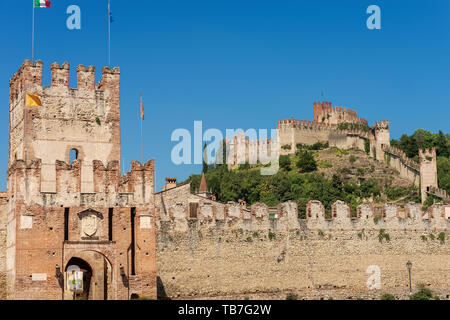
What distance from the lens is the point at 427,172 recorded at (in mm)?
109875

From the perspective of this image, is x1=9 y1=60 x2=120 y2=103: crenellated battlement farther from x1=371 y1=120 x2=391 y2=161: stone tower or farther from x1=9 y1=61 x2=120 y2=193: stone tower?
x1=371 y1=120 x2=391 y2=161: stone tower

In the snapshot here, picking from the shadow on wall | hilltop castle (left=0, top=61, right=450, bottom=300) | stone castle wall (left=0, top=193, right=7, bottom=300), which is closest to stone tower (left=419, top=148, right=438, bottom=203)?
hilltop castle (left=0, top=61, right=450, bottom=300)

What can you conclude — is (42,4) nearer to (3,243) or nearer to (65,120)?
(65,120)

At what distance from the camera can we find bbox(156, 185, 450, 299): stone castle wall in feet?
162

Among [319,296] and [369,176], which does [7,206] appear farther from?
[369,176]

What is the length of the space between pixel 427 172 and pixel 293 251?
2393 inches

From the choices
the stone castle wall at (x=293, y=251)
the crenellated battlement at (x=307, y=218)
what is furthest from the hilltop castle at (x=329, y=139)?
the stone castle wall at (x=293, y=251)

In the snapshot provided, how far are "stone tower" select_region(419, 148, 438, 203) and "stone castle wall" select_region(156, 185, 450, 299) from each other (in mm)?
50728

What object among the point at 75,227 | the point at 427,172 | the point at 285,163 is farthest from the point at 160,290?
the point at 285,163

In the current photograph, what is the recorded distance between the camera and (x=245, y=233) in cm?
5144

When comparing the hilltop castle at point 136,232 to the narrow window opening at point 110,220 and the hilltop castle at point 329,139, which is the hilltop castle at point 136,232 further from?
the hilltop castle at point 329,139
